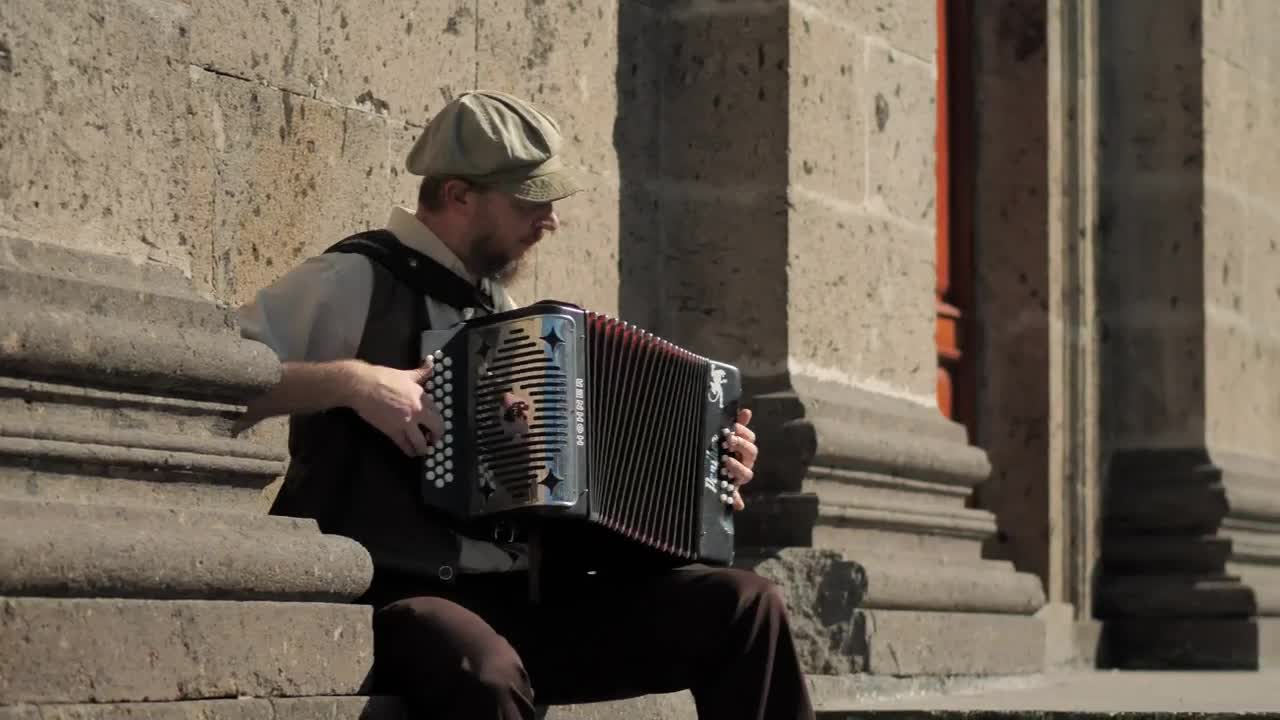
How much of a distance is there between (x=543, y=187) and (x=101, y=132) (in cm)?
91

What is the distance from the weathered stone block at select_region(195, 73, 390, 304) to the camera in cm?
473

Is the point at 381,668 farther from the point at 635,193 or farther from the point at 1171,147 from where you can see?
the point at 1171,147

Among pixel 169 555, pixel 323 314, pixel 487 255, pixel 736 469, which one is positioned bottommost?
pixel 169 555

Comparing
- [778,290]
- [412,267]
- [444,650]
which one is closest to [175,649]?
[444,650]

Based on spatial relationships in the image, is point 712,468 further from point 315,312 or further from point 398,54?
point 398,54

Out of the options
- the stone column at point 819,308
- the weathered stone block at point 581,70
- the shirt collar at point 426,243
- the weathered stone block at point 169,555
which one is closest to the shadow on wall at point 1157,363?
the stone column at point 819,308

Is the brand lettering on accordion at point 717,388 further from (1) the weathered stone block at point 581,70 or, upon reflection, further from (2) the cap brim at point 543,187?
(1) the weathered stone block at point 581,70

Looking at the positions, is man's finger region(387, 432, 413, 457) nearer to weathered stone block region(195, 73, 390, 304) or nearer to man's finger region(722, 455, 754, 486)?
man's finger region(722, 455, 754, 486)

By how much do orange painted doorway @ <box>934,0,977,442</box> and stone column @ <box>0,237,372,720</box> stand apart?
14.4ft

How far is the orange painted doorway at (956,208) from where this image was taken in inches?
310

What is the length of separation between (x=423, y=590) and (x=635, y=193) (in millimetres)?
2295

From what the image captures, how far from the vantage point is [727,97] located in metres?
6.18

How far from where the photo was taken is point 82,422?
11.5 ft

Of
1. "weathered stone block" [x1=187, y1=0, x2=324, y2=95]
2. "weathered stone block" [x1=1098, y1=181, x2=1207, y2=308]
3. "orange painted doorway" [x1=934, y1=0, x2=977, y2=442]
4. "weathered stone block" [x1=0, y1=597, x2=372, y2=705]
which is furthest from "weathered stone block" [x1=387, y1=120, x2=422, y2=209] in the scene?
"weathered stone block" [x1=1098, y1=181, x2=1207, y2=308]
